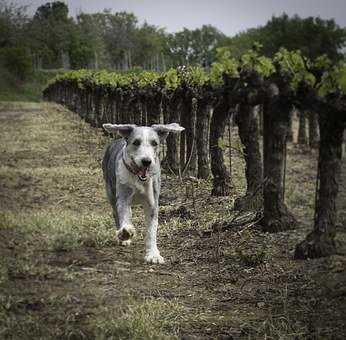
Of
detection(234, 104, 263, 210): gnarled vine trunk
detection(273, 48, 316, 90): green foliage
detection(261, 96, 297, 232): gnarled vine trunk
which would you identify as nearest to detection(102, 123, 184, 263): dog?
detection(261, 96, 297, 232): gnarled vine trunk

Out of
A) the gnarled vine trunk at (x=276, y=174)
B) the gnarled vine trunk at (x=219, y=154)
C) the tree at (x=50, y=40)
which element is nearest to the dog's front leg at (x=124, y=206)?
the gnarled vine trunk at (x=276, y=174)

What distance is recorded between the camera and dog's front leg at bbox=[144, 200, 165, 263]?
28.8 feet

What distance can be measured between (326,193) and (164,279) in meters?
2.22

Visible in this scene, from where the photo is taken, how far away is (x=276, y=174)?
9.87m

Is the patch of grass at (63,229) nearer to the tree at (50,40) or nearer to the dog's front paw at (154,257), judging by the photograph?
the dog's front paw at (154,257)

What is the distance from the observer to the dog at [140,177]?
875cm

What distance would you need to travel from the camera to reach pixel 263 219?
10.0 meters

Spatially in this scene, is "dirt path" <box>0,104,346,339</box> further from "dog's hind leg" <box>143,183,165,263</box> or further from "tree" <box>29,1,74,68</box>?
"tree" <box>29,1,74,68</box>

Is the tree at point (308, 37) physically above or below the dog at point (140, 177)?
above

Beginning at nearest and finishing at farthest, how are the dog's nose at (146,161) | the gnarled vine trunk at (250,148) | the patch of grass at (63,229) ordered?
the dog's nose at (146,161) → the patch of grass at (63,229) → the gnarled vine trunk at (250,148)

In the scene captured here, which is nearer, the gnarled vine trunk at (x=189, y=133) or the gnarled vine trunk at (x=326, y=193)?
the gnarled vine trunk at (x=326, y=193)

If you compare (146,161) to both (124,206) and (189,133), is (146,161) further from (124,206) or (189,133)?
(189,133)

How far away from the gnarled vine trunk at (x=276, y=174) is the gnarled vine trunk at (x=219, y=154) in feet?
11.3

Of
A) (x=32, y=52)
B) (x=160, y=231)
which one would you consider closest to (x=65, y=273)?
(x=160, y=231)
